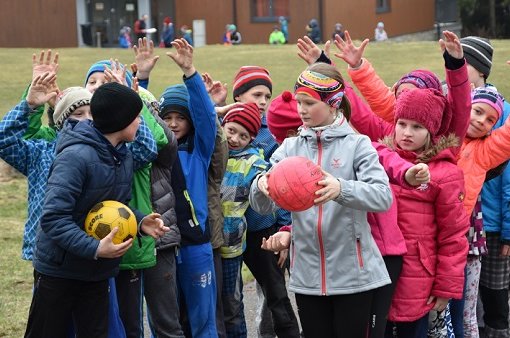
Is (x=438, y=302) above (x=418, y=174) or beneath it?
beneath

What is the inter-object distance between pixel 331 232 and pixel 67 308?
5.01 ft

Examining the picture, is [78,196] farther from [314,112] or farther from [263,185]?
[314,112]

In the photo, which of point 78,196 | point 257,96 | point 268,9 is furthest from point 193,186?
point 268,9

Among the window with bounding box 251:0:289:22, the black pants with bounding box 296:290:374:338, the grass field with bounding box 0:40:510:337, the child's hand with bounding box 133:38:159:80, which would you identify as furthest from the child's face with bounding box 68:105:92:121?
the window with bounding box 251:0:289:22

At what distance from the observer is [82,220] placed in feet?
15.9

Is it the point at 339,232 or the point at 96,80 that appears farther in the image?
the point at 96,80

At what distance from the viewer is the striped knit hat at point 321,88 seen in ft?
16.0

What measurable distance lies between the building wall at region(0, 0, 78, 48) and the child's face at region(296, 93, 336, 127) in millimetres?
43313

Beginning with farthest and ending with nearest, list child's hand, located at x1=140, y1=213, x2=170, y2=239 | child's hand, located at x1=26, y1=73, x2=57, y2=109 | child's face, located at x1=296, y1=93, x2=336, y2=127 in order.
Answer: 1. child's hand, located at x1=26, y1=73, x2=57, y2=109
2. child's hand, located at x1=140, y1=213, x2=170, y2=239
3. child's face, located at x1=296, y1=93, x2=336, y2=127

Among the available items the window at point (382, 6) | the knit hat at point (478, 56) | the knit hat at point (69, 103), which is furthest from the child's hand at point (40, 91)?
the window at point (382, 6)

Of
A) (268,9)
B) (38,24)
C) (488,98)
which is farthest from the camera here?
(268,9)

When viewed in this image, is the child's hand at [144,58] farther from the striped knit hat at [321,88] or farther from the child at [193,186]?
the striped knit hat at [321,88]

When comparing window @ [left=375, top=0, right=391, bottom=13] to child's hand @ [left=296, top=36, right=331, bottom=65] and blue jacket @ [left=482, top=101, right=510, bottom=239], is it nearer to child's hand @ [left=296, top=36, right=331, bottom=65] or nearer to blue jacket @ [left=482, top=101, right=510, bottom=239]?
blue jacket @ [left=482, top=101, right=510, bottom=239]

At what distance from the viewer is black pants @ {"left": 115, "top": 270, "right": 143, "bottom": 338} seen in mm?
5398
